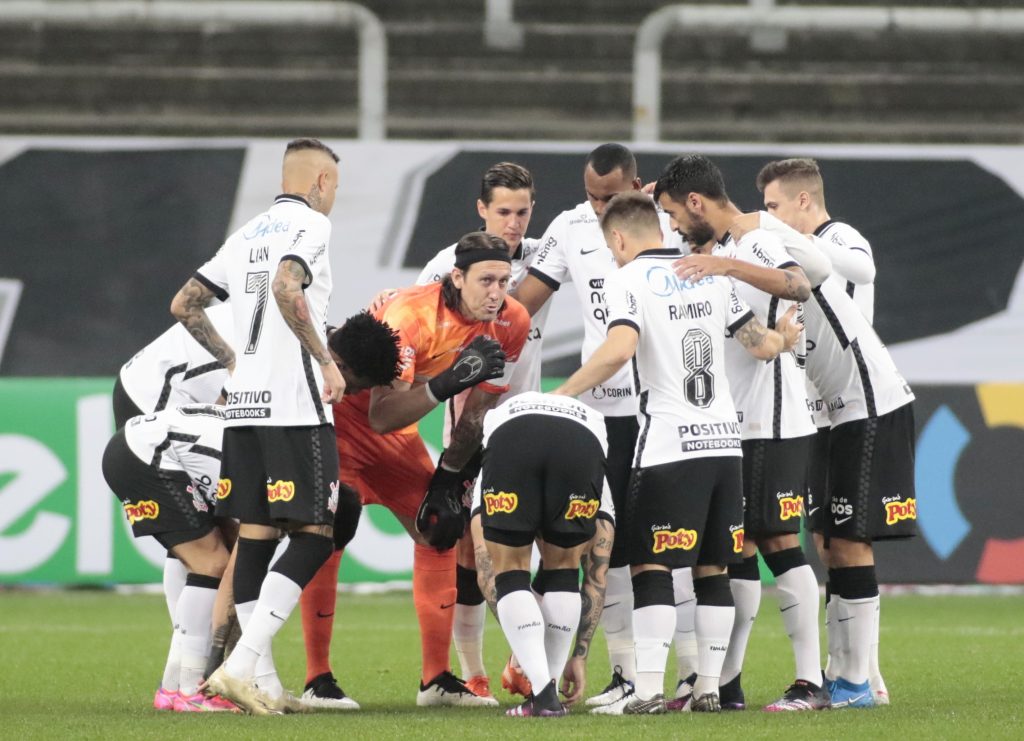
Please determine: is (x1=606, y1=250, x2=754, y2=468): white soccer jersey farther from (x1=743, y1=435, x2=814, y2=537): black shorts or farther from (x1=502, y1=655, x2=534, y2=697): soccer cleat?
(x1=502, y1=655, x2=534, y2=697): soccer cleat

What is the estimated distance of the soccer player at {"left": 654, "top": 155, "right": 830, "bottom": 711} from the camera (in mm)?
6324

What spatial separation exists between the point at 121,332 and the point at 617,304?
25.7 ft

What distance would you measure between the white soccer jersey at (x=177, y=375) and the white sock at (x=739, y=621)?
265 cm

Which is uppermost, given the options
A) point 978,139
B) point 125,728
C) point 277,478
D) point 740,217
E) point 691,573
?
point 978,139

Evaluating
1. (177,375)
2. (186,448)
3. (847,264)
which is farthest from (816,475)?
(177,375)

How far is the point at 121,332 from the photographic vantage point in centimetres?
1305

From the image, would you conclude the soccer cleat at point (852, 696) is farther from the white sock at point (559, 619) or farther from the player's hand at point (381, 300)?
the player's hand at point (381, 300)

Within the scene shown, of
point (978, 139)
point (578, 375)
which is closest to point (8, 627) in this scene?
point (578, 375)

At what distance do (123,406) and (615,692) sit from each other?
9.08 feet

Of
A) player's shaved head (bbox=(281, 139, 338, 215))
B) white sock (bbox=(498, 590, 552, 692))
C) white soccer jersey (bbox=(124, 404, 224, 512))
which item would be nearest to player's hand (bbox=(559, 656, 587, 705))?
white sock (bbox=(498, 590, 552, 692))

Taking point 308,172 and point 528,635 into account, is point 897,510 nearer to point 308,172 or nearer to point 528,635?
point 528,635

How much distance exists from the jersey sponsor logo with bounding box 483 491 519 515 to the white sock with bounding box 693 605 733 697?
841 mm

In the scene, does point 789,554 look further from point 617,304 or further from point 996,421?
point 996,421

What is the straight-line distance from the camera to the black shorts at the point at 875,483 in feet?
21.3
